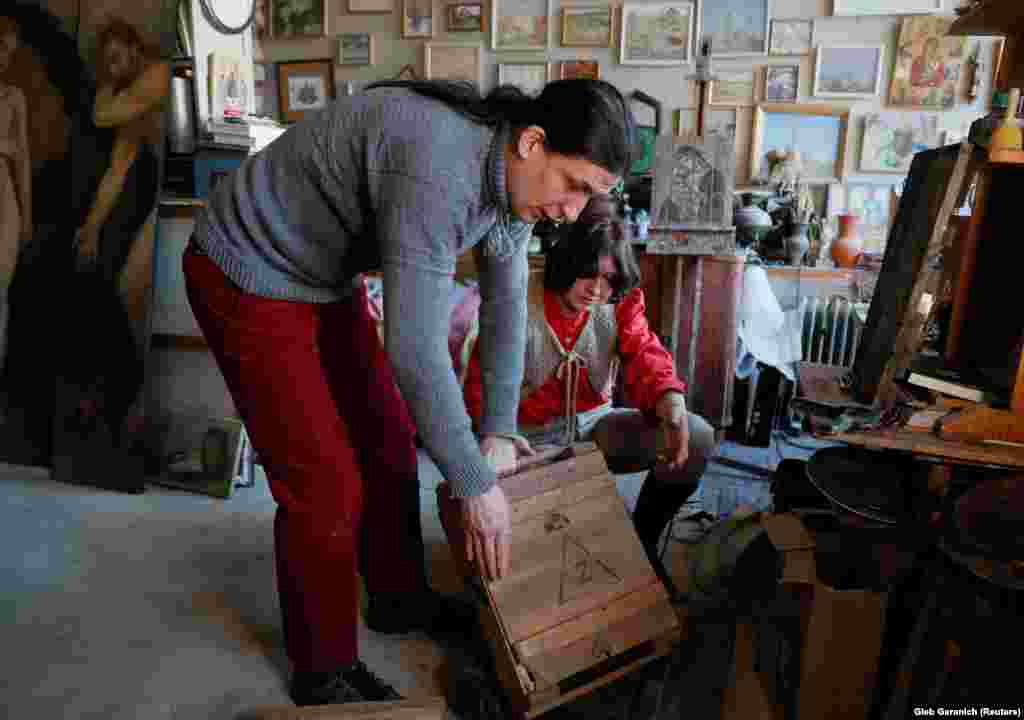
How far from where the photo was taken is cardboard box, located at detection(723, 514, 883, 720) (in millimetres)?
1266

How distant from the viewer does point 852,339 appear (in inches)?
137

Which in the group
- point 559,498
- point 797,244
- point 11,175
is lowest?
point 559,498

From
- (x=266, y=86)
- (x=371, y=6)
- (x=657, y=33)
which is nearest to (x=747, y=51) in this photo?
(x=657, y=33)

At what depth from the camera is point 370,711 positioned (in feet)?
4.48

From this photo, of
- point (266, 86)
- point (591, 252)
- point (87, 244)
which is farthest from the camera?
point (266, 86)

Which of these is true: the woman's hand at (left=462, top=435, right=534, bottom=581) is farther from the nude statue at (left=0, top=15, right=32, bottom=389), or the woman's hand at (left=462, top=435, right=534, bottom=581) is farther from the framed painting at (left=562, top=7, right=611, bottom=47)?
the framed painting at (left=562, top=7, right=611, bottom=47)

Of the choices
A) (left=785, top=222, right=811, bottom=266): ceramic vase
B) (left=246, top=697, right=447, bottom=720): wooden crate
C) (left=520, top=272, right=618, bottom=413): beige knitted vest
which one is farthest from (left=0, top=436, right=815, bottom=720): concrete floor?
(left=785, top=222, right=811, bottom=266): ceramic vase

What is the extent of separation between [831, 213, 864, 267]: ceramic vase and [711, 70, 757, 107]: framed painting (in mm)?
743

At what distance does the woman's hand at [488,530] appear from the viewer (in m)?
1.22

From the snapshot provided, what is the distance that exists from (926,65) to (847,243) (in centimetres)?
91

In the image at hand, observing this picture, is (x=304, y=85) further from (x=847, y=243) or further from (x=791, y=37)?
(x=847, y=243)

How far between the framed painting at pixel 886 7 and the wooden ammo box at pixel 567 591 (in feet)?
9.76

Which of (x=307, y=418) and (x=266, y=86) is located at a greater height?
(x=266, y=86)

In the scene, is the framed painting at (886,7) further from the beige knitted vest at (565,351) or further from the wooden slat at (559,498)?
the wooden slat at (559,498)
